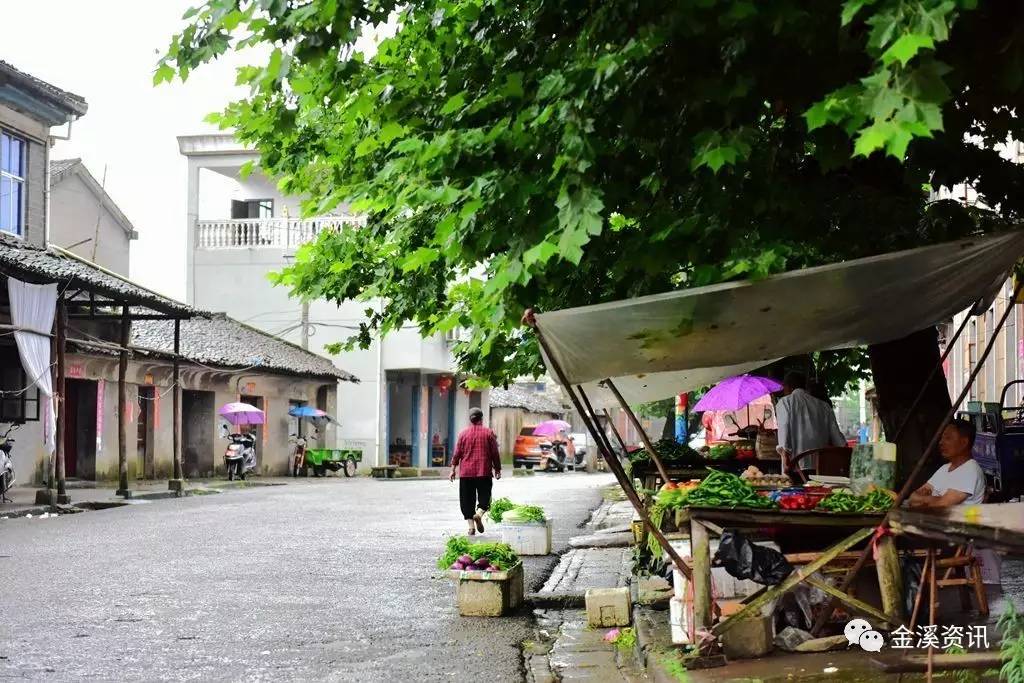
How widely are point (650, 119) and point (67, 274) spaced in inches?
712

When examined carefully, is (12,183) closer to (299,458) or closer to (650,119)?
(299,458)

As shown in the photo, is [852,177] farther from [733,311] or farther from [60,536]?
[60,536]

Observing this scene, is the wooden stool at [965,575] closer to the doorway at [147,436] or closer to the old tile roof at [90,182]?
the doorway at [147,436]

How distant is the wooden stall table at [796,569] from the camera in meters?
6.81

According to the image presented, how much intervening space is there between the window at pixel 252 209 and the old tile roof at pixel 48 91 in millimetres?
17868

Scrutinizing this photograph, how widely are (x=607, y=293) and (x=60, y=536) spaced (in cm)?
1094

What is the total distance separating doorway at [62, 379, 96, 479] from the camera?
2980 cm

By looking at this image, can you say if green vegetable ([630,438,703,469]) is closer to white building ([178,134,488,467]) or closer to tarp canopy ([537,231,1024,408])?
tarp canopy ([537,231,1024,408])

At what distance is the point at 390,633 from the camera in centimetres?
909

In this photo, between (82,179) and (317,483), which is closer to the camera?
(317,483)

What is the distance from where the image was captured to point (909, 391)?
9.01m

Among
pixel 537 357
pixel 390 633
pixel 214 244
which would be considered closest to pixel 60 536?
pixel 537 357

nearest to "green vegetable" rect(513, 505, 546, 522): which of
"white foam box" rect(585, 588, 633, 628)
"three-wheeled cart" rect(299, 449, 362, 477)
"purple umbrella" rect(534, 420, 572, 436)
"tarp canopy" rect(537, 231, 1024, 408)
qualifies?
"white foam box" rect(585, 588, 633, 628)

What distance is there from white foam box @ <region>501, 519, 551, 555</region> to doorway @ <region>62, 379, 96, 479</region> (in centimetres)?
1880
